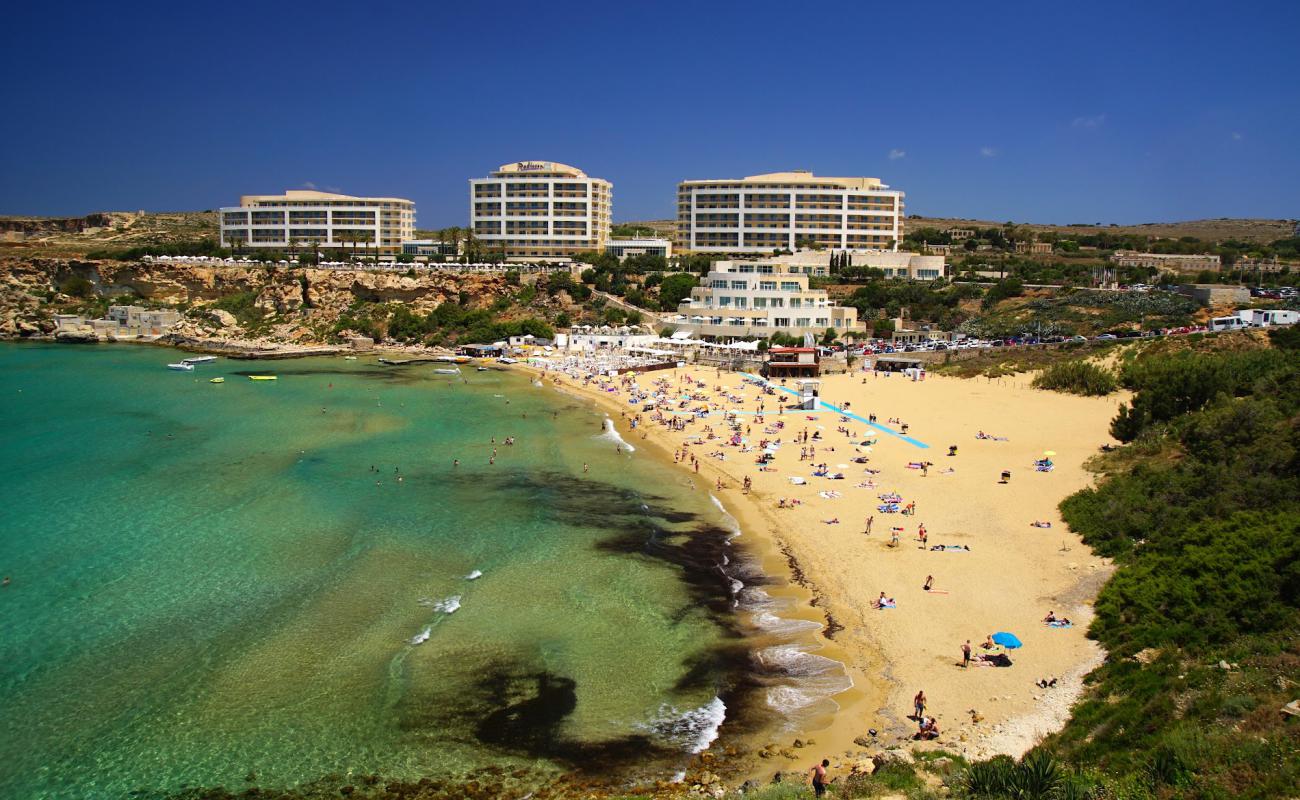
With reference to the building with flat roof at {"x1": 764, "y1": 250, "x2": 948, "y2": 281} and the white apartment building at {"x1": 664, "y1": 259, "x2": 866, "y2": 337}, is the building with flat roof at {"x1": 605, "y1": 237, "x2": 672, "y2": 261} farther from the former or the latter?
the white apartment building at {"x1": 664, "y1": 259, "x2": 866, "y2": 337}

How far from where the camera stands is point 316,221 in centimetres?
9819

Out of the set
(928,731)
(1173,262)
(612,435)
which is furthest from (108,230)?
(928,731)

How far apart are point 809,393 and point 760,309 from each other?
2042cm

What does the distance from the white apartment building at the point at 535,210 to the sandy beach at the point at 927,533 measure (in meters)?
49.9

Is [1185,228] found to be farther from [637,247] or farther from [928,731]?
[928,731]

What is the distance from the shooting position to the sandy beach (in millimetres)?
14844

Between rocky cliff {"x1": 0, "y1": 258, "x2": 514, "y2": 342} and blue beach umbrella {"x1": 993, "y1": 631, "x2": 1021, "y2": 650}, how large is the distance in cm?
6567

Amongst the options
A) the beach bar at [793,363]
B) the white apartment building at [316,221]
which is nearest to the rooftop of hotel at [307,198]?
the white apartment building at [316,221]

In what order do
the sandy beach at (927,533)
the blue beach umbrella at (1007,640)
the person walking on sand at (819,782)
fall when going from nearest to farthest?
the person walking on sand at (819,782)
the sandy beach at (927,533)
the blue beach umbrella at (1007,640)

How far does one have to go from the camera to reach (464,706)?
49.2ft

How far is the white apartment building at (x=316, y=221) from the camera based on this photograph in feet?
322

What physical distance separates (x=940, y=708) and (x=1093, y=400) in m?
30.7

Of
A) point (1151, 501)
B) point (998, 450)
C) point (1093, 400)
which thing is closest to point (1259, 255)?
point (1093, 400)

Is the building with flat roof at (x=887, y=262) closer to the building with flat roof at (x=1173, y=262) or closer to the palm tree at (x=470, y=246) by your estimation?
the building with flat roof at (x=1173, y=262)
